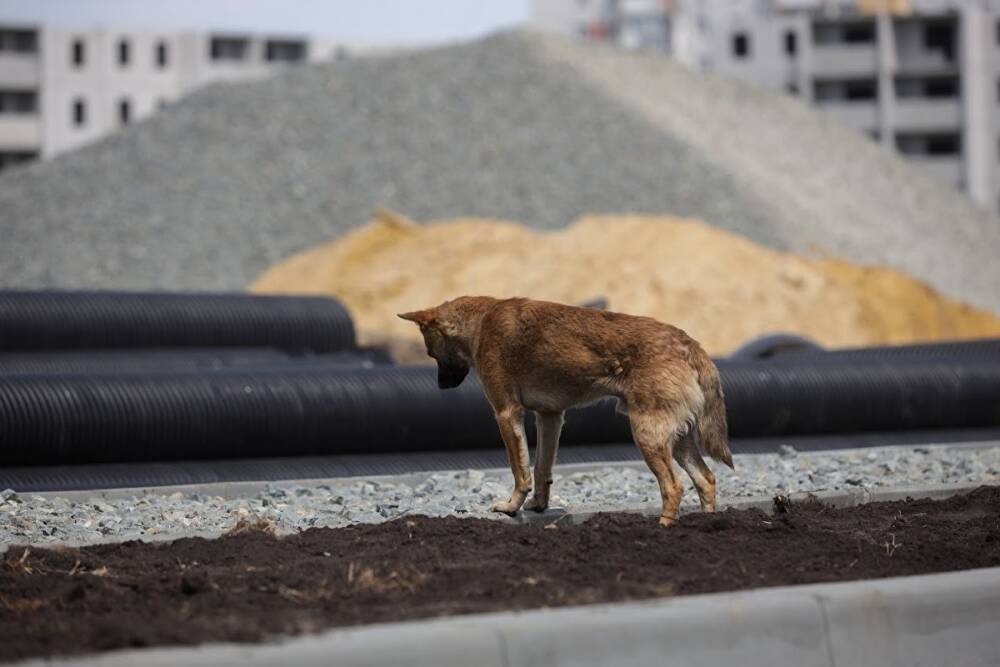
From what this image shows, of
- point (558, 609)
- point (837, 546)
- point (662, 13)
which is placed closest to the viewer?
point (558, 609)

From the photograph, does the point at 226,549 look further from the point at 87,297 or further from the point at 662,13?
the point at 662,13

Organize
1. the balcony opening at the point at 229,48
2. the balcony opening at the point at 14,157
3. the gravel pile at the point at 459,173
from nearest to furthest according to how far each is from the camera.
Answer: the gravel pile at the point at 459,173 → the balcony opening at the point at 14,157 → the balcony opening at the point at 229,48

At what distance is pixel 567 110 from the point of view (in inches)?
1961

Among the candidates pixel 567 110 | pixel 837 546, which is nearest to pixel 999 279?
pixel 567 110

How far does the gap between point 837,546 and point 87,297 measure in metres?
14.0

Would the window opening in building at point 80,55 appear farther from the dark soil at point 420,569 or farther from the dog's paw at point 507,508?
the dark soil at point 420,569

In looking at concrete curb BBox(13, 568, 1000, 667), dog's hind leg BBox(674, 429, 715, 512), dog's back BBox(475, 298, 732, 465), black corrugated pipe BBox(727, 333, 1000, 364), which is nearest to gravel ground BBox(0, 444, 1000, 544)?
dog's hind leg BBox(674, 429, 715, 512)

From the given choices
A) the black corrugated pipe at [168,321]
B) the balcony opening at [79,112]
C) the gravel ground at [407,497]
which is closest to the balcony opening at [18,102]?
the balcony opening at [79,112]

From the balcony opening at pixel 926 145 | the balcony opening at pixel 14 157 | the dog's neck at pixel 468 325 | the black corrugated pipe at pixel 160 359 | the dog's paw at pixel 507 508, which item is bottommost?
the balcony opening at pixel 926 145

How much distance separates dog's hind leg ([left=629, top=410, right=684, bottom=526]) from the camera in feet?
26.0

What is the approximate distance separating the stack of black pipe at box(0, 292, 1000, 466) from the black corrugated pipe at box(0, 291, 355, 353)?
0.02 m

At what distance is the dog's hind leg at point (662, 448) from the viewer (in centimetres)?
792

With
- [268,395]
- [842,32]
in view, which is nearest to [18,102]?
[842,32]

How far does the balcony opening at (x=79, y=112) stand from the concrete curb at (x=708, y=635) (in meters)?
89.5
